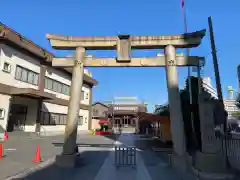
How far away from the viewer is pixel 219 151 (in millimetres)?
8414

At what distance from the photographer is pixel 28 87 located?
23312 mm

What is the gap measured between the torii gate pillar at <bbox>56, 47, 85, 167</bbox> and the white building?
37.9 feet

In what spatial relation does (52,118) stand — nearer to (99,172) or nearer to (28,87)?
(28,87)

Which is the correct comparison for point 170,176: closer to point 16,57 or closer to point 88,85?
point 16,57

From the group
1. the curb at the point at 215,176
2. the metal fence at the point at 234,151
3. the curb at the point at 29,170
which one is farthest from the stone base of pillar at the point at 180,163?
the curb at the point at 29,170

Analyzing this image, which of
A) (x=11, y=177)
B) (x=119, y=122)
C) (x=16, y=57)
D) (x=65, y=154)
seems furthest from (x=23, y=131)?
(x=119, y=122)

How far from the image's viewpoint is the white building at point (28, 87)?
19.7 meters

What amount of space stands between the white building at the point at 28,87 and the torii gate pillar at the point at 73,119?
11542 mm

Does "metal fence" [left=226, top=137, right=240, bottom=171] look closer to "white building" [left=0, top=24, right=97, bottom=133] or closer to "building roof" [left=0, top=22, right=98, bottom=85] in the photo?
"white building" [left=0, top=24, right=97, bottom=133]

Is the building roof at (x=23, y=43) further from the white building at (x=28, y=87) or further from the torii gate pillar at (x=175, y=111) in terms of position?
the torii gate pillar at (x=175, y=111)

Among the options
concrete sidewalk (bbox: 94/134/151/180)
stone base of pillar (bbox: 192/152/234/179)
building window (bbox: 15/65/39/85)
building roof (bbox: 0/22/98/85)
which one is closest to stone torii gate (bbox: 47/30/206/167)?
concrete sidewalk (bbox: 94/134/151/180)

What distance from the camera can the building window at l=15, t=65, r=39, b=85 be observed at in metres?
21.8

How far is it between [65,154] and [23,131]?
15990 millimetres

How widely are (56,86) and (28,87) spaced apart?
6.30 m
